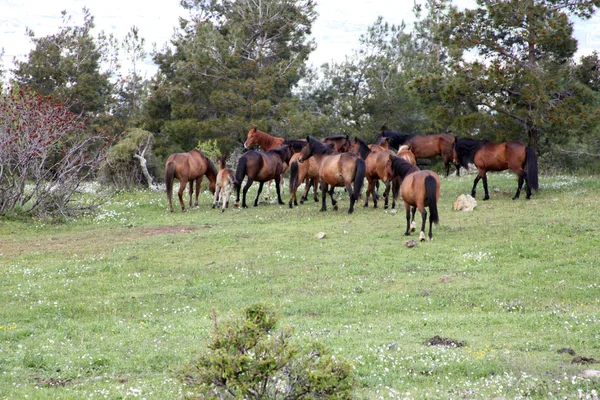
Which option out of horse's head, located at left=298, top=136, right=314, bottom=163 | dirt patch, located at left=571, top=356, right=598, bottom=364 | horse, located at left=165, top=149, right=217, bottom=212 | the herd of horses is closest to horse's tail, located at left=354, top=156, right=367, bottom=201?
the herd of horses

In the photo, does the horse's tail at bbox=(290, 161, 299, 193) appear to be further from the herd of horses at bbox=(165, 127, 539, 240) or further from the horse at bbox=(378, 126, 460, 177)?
the horse at bbox=(378, 126, 460, 177)

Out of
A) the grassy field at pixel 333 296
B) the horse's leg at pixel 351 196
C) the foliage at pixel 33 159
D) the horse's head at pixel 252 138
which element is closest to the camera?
the grassy field at pixel 333 296

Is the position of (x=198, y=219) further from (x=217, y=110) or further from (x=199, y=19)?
(x=199, y=19)

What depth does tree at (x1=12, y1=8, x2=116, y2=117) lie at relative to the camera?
134ft

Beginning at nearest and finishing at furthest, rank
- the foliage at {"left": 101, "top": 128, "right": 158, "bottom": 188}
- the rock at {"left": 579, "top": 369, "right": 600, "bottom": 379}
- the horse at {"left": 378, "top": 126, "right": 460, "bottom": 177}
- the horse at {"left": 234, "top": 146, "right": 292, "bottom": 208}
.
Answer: the rock at {"left": 579, "top": 369, "right": 600, "bottom": 379}, the horse at {"left": 234, "top": 146, "right": 292, "bottom": 208}, the horse at {"left": 378, "top": 126, "right": 460, "bottom": 177}, the foliage at {"left": 101, "top": 128, "right": 158, "bottom": 188}

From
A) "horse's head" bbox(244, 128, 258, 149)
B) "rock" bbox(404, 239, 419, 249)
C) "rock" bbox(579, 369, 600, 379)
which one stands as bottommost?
"rock" bbox(579, 369, 600, 379)

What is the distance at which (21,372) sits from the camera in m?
7.07

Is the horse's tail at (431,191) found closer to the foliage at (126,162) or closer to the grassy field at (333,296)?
the grassy field at (333,296)

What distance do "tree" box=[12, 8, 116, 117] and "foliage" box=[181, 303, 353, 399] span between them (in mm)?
37848

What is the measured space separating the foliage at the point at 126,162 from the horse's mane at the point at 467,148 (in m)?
13.8

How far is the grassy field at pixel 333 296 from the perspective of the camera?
22.1 ft

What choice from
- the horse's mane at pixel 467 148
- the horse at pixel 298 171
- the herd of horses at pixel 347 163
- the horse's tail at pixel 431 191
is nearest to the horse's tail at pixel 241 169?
the herd of horses at pixel 347 163

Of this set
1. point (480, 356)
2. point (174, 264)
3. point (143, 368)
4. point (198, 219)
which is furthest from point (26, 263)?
point (480, 356)

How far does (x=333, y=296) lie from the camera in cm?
1044
